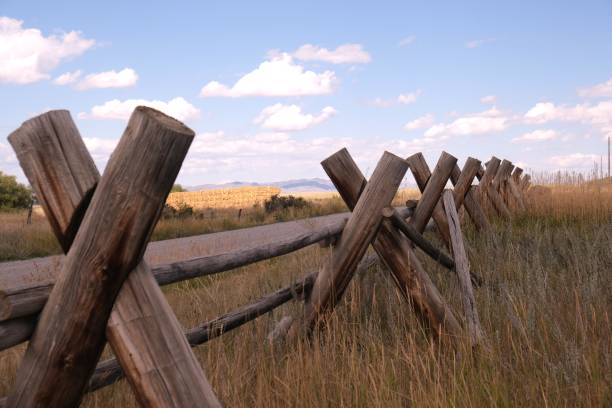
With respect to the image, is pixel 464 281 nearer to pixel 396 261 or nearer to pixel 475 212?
pixel 396 261

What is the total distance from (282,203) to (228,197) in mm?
5568

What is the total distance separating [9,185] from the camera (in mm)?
25078

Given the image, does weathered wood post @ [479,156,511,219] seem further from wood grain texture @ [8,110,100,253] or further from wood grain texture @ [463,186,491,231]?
wood grain texture @ [8,110,100,253]

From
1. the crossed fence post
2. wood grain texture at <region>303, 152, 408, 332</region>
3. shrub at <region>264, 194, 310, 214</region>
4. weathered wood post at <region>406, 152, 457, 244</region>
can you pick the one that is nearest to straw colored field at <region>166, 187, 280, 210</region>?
shrub at <region>264, 194, 310, 214</region>

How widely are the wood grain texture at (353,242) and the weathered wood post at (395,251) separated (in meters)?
0.15

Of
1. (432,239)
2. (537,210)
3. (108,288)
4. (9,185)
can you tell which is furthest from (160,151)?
(9,185)

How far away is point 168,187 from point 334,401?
3.94 feet

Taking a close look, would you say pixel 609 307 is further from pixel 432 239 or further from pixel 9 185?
pixel 9 185

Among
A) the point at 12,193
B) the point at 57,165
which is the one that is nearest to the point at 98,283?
the point at 57,165

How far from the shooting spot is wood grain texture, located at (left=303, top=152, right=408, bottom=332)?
3.05 meters

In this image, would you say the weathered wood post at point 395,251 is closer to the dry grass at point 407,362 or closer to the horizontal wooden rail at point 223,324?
the dry grass at point 407,362

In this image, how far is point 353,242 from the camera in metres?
3.04

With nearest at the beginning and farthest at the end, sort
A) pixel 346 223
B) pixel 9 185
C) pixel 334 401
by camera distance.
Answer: pixel 334 401
pixel 346 223
pixel 9 185

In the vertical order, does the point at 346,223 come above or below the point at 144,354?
above
